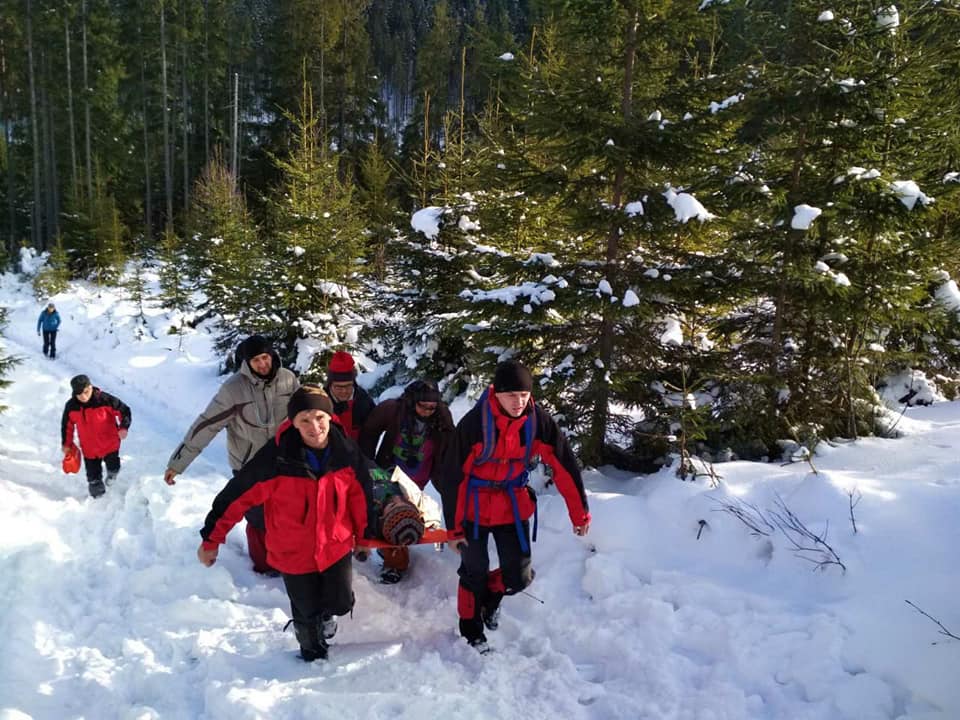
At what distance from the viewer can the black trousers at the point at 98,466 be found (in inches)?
290

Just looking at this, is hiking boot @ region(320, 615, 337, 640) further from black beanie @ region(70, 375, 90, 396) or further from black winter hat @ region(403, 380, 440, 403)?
black beanie @ region(70, 375, 90, 396)

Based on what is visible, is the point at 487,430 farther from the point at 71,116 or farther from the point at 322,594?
the point at 71,116

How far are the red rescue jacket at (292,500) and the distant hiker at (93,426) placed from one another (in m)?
4.46

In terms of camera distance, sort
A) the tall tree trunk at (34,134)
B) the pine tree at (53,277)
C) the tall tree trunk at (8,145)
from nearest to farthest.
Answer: the pine tree at (53,277)
the tall tree trunk at (34,134)
the tall tree trunk at (8,145)

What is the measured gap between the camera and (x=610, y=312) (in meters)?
5.84

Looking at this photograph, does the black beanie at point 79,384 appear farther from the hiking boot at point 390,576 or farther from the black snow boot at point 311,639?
the black snow boot at point 311,639

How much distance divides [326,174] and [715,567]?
10.8 metres

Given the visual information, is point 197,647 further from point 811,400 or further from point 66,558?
point 811,400

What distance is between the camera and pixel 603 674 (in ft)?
13.4

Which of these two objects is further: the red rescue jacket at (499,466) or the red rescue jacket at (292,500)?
the red rescue jacket at (499,466)

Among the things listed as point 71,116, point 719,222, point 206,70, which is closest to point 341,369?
point 719,222

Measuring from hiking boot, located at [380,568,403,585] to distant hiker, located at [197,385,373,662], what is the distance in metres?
1.33

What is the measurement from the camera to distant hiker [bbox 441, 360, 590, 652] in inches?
165

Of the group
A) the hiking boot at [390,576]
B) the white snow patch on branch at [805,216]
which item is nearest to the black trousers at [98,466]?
the hiking boot at [390,576]
